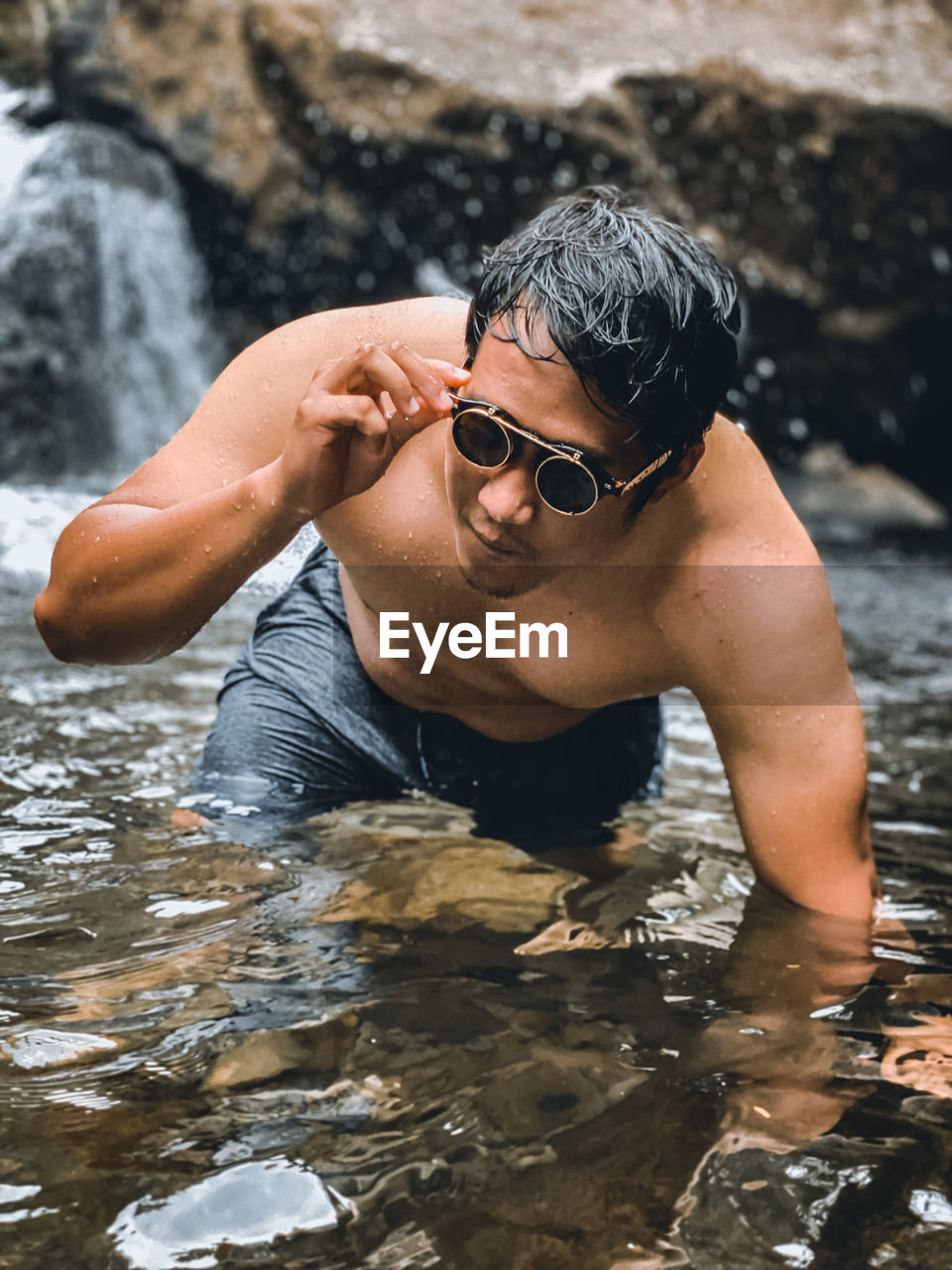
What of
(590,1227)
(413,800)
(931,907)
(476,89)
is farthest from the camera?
(476,89)

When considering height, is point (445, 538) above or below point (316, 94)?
below

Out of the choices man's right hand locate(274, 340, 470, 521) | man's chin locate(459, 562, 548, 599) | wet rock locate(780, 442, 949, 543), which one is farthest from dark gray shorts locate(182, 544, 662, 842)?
wet rock locate(780, 442, 949, 543)

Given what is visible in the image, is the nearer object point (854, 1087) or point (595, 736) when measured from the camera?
point (854, 1087)

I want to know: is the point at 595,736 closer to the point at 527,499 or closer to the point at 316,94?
the point at 527,499

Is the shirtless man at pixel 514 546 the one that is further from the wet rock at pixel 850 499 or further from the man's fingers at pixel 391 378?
the wet rock at pixel 850 499

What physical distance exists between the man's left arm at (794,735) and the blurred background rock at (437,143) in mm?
5934

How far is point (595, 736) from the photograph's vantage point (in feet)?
8.52

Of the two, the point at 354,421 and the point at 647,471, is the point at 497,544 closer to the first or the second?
the point at 647,471

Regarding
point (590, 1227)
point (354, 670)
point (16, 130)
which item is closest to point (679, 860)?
point (354, 670)

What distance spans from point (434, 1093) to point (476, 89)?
22.2 feet

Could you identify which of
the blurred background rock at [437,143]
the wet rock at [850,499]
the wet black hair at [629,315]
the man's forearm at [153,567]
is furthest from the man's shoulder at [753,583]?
the wet rock at [850,499]

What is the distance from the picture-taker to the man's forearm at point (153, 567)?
173 cm

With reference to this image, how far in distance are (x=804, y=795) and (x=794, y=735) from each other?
0.10m

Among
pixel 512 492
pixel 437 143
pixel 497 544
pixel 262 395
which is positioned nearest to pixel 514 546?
pixel 497 544
